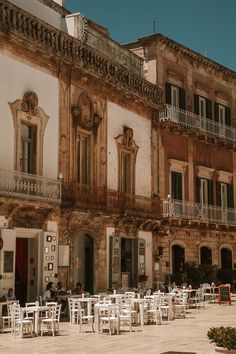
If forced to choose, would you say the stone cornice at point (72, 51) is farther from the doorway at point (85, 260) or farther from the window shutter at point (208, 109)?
the doorway at point (85, 260)

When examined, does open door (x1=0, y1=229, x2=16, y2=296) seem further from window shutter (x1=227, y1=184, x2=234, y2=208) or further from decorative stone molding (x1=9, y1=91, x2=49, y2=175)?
window shutter (x1=227, y1=184, x2=234, y2=208)

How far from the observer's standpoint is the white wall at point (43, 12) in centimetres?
2019

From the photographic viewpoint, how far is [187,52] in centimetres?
3008

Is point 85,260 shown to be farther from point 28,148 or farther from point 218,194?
point 218,194

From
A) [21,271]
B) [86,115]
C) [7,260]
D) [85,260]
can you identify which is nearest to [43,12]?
[86,115]

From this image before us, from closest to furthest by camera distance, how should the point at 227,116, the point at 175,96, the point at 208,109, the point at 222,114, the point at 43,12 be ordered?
1. the point at 43,12
2. the point at 175,96
3. the point at 208,109
4. the point at 222,114
5. the point at 227,116

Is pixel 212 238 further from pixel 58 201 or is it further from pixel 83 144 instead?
pixel 58 201

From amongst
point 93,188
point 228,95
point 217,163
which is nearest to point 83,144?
point 93,188

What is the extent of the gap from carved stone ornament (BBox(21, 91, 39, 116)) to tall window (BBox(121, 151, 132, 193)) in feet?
18.6

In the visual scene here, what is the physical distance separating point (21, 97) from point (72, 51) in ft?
10.2

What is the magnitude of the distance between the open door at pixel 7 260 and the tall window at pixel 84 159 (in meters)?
4.35

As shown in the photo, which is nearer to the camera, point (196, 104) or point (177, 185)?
point (177, 185)

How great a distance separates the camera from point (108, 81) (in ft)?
77.3

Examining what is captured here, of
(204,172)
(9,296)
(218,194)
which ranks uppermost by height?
(204,172)
